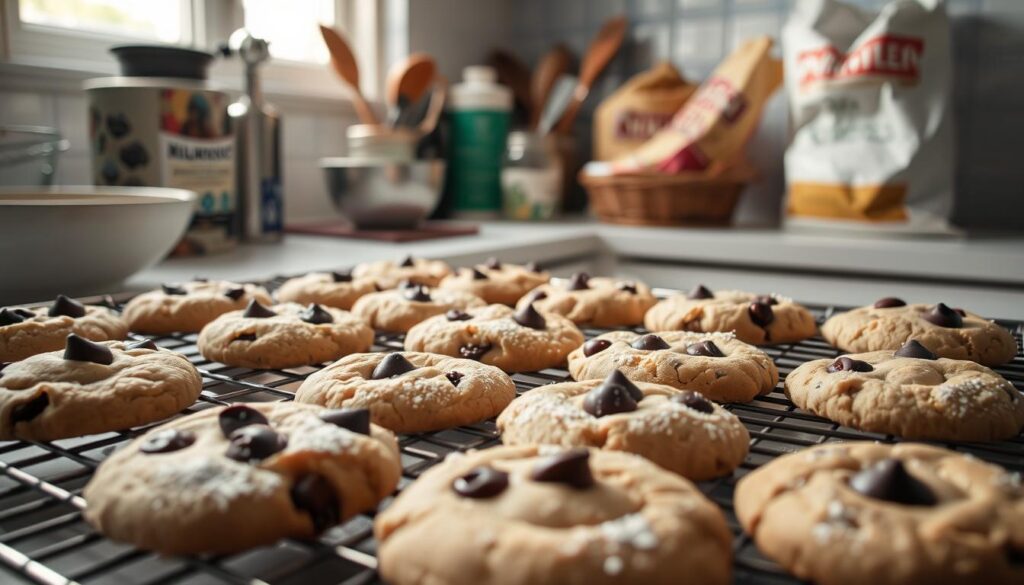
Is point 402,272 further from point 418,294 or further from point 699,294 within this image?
point 699,294

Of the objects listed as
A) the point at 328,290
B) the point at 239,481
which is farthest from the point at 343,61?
the point at 239,481

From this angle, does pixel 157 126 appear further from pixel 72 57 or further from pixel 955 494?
pixel 955 494

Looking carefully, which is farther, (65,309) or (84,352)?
(65,309)

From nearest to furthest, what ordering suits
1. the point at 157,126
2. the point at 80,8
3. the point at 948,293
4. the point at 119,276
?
the point at 119,276 < the point at 157,126 < the point at 948,293 < the point at 80,8

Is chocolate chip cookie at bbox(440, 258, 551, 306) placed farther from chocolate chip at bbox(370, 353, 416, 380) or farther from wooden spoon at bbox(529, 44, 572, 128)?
wooden spoon at bbox(529, 44, 572, 128)

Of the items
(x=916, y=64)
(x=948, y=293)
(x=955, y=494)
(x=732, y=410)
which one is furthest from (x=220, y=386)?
(x=916, y=64)

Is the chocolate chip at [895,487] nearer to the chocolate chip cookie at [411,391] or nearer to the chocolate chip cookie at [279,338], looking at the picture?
the chocolate chip cookie at [411,391]

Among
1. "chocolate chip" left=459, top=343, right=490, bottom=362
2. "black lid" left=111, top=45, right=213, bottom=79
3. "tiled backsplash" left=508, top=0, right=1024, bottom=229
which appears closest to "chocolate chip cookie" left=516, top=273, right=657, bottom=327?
"chocolate chip" left=459, top=343, right=490, bottom=362
